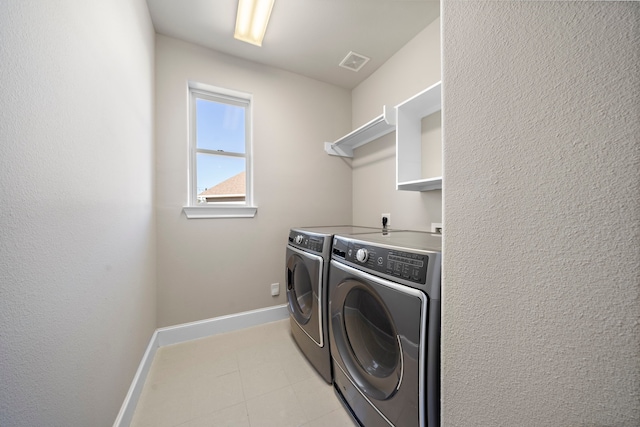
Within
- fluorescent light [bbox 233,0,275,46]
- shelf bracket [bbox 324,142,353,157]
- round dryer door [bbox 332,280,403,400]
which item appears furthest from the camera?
shelf bracket [bbox 324,142,353,157]

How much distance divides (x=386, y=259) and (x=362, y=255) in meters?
0.14

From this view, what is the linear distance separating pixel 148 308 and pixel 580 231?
6.93ft

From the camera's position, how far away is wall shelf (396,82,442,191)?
154 cm

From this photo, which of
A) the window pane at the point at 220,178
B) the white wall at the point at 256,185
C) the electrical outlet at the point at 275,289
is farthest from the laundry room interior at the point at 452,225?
the electrical outlet at the point at 275,289

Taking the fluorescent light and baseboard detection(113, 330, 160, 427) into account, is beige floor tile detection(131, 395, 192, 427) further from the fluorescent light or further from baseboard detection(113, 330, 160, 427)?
the fluorescent light

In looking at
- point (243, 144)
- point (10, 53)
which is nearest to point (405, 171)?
point (243, 144)

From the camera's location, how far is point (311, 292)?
144 centimetres

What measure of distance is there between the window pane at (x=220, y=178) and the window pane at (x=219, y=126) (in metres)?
0.11

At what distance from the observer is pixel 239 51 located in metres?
1.91

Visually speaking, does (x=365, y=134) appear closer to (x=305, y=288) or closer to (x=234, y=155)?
(x=234, y=155)

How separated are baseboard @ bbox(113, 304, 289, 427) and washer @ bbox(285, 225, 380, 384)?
0.41 meters

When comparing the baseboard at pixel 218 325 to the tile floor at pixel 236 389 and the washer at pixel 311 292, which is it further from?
the washer at pixel 311 292

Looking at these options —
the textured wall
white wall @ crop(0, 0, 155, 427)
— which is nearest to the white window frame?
white wall @ crop(0, 0, 155, 427)

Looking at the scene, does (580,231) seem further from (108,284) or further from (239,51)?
(239,51)
